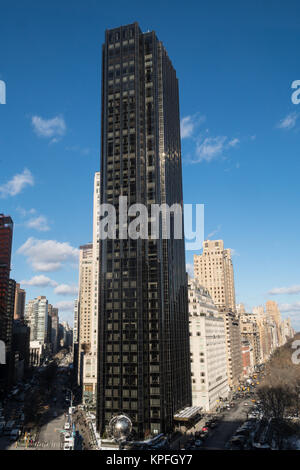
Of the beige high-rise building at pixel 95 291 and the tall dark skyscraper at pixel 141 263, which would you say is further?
the beige high-rise building at pixel 95 291

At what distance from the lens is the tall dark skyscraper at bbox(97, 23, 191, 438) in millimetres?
105750

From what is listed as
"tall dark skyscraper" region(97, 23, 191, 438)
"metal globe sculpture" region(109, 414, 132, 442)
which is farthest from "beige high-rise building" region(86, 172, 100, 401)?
"metal globe sculpture" region(109, 414, 132, 442)

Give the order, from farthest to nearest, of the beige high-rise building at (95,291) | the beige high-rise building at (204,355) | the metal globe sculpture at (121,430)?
the beige high-rise building at (95,291) → the beige high-rise building at (204,355) → the metal globe sculpture at (121,430)

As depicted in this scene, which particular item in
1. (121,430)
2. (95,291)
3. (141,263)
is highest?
(141,263)

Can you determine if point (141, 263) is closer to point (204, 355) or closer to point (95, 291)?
point (204, 355)

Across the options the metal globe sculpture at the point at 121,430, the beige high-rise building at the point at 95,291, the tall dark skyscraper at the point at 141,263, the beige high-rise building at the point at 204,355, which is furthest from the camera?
the beige high-rise building at the point at 95,291

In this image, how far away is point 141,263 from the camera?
4496 inches

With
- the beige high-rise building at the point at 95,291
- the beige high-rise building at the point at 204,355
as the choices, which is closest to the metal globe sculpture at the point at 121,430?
the beige high-rise building at the point at 204,355

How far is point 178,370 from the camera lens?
118625 millimetres

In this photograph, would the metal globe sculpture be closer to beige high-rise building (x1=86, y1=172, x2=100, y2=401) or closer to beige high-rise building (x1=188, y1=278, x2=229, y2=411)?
beige high-rise building (x1=188, y1=278, x2=229, y2=411)

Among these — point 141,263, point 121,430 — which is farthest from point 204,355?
point 121,430

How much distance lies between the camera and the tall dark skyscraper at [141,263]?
105750 millimetres

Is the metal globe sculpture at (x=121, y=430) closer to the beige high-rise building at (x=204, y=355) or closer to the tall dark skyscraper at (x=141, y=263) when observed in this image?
the tall dark skyscraper at (x=141, y=263)
